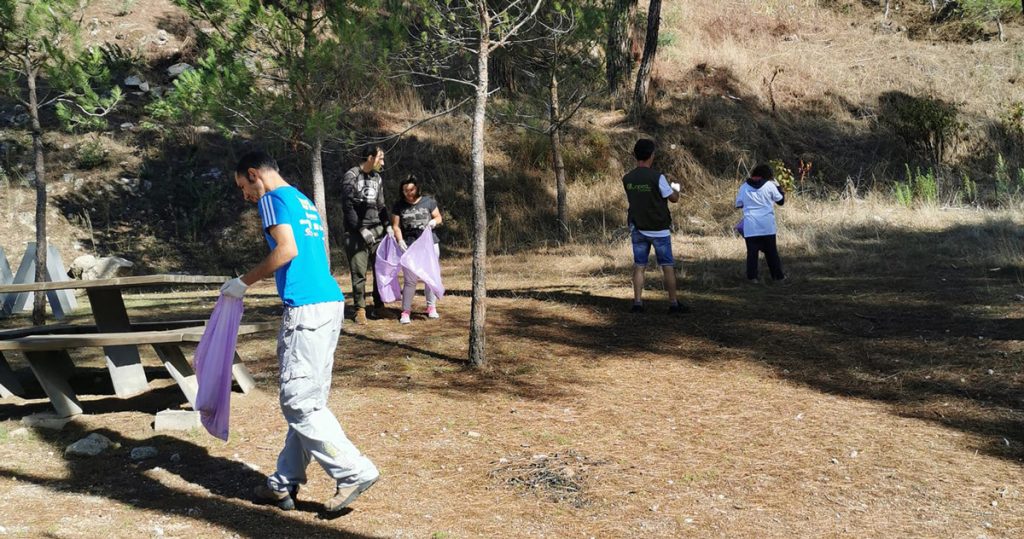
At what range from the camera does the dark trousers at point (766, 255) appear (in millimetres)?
11449

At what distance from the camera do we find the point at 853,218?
51.8ft

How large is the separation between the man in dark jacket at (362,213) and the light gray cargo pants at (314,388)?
478 centimetres

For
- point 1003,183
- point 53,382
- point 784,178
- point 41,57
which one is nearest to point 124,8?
point 41,57

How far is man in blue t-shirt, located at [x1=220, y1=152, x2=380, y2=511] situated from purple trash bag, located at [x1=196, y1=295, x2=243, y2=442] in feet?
1.05

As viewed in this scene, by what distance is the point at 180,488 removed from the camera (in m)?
5.13

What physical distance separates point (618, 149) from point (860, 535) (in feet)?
51.9

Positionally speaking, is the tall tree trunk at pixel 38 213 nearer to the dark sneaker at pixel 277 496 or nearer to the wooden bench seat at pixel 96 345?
the wooden bench seat at pixel 96 345

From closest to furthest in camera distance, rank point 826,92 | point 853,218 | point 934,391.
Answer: point 934,391
point 853,218
point 826,92

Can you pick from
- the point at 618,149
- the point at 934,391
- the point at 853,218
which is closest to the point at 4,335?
the point at 934,391

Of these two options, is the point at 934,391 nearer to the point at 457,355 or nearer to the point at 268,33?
the point at 457,355

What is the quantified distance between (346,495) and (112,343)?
2484 millimetres

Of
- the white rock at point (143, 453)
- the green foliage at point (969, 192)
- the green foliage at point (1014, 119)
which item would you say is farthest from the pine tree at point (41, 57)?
the green foliage at point (1014, 119)

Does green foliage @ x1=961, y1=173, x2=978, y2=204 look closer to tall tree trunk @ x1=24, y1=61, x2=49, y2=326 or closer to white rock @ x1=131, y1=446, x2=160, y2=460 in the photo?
tall tree trunk @ x1=24, y1=61, x2=49, y2=326

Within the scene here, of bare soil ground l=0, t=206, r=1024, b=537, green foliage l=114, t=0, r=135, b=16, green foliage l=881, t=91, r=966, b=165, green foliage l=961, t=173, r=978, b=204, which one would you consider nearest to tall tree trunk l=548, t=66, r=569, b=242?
bare soil ground l=0, t=206, r=1024, b=537
